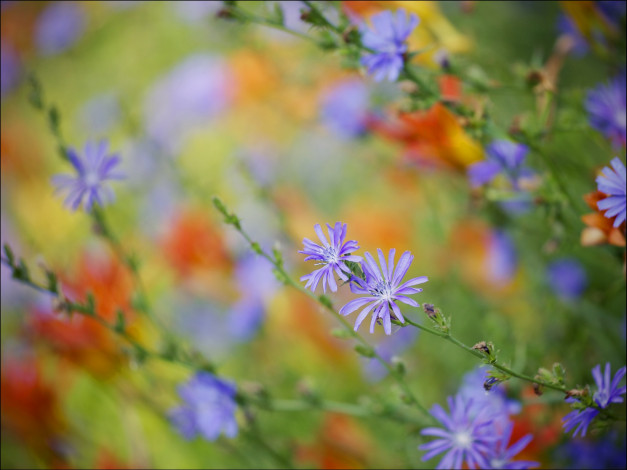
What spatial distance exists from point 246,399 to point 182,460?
0.60 m

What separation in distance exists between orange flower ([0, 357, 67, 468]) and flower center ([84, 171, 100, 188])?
42 cm

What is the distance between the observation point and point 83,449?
3.38 ft

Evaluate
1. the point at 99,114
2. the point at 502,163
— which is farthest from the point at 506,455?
the point at 99,114

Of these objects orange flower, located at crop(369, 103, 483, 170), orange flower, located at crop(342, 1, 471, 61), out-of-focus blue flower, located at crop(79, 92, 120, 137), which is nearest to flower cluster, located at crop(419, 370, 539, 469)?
orange flower, located at crop(369, 103, 483, 170)

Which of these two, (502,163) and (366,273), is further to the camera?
(502,163)

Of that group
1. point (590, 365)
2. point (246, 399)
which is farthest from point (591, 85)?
point (246, 399)

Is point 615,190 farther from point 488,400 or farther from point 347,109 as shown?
point 347,109

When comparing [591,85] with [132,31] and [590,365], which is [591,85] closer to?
[590,365]

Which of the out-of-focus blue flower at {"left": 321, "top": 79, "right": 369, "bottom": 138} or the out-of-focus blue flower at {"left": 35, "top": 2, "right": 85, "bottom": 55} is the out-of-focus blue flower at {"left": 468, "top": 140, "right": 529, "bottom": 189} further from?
the out-of-focus blue flower at {"left": 35, "top": 2, "right": 85, "bottom": 55}

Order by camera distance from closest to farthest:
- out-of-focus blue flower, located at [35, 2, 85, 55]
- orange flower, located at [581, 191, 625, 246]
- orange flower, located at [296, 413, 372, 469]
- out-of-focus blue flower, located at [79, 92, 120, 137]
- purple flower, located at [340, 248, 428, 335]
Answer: purple flower, located at [340, 248, 428, 335] < orange flower, located at [581, 191, 625, 246] < orange flower, located at [296, 413, 372, 469] < out-of-focus blue flower, located at [79, 92, 120, 137] < out-of-focus blue flower, located at [35, 2, 85, 55]

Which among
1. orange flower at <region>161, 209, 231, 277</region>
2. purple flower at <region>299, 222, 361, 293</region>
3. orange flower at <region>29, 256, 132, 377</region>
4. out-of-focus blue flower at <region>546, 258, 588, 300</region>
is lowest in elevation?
purple flower at <region>299, 222, 361, 293</region>

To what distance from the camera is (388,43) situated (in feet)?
1.75

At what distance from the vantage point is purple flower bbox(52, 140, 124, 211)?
0.61 m

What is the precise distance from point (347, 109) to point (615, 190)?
0.53 m
